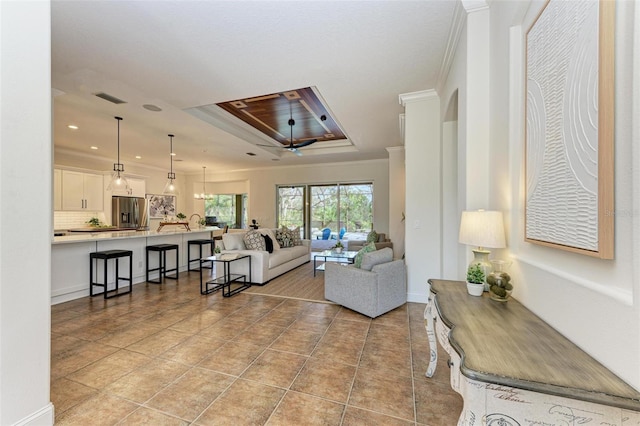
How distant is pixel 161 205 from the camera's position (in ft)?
29.6

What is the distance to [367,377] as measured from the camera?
2.05 meters

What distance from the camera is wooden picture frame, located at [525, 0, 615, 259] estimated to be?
3.12 ft

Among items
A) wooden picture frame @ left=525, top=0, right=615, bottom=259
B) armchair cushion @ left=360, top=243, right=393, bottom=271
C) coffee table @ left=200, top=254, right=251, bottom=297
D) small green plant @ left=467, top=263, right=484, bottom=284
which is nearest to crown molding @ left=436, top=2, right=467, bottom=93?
wooden picture frame @ left=525, top=0, right=615, bottom=259

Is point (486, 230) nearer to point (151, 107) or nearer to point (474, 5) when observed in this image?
point (474, 5)

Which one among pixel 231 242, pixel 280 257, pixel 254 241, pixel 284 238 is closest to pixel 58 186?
pixel 231 242

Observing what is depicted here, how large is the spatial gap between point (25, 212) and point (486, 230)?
2751mm

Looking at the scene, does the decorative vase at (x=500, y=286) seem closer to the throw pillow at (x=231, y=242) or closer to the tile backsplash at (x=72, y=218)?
the throw pillow at (x=231, y=242)

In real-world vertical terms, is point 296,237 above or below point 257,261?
above

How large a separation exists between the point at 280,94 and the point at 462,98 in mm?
2560

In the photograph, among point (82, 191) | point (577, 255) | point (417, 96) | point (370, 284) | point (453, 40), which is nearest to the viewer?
point (577, 255)

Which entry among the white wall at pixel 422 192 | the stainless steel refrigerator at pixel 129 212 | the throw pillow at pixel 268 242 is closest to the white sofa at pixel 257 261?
the throw pillow at pixel 268 242

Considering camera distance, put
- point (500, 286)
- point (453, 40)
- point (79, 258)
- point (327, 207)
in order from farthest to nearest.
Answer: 1. point (327, 207)
2. point (79, 258)
3. point (453, 40)
4. point (500, 286)

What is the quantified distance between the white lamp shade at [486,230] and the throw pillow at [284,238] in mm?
4663

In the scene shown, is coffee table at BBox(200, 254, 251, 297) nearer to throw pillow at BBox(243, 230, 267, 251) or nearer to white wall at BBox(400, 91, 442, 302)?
throw pillow at BBox(243, 230, 267, 251)
